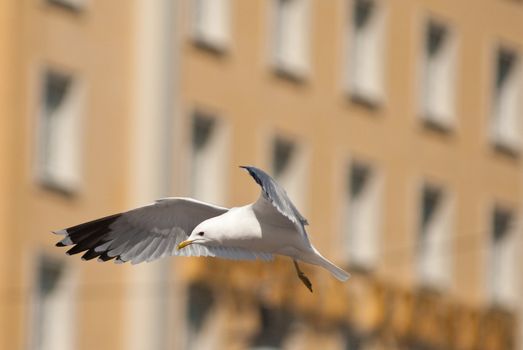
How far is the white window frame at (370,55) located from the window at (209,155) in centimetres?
536

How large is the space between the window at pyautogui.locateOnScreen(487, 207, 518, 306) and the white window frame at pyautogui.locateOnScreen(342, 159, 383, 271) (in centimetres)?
522

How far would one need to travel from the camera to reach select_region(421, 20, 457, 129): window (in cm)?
5241

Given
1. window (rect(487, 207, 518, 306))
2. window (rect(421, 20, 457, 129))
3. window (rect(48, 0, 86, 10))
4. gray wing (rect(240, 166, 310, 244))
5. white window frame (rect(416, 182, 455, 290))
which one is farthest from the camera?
window (rect(487, 207, 518, 306))

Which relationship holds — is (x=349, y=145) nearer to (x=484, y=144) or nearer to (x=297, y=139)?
(x=297, y=139)

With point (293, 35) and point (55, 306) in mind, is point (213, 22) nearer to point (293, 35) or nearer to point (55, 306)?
point (293, 35)

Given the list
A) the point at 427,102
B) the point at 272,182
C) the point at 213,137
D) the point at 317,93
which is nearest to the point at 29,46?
the point at 213,137

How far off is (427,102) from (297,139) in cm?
578

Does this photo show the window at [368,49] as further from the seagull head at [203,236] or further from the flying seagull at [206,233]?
the seagull head at [203,236]

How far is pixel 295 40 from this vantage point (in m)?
47.3

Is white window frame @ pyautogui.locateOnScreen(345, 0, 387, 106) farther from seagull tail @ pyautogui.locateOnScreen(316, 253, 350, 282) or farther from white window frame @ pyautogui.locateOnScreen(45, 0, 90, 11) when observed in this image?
seagull tail @ pyautogui.locateOnScreen(316, 253, 350, 282)

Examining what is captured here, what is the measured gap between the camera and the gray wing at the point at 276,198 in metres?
14.5

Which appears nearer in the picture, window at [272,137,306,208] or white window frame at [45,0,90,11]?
white window frame at [45,0,90,11]

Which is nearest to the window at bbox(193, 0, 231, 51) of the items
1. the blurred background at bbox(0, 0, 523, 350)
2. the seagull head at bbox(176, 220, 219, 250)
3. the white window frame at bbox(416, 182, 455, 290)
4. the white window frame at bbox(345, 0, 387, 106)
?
the blurred background at bbox(0, 0, 523, 350)

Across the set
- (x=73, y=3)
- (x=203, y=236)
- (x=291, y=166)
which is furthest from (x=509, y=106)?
(x=203, y=236)
